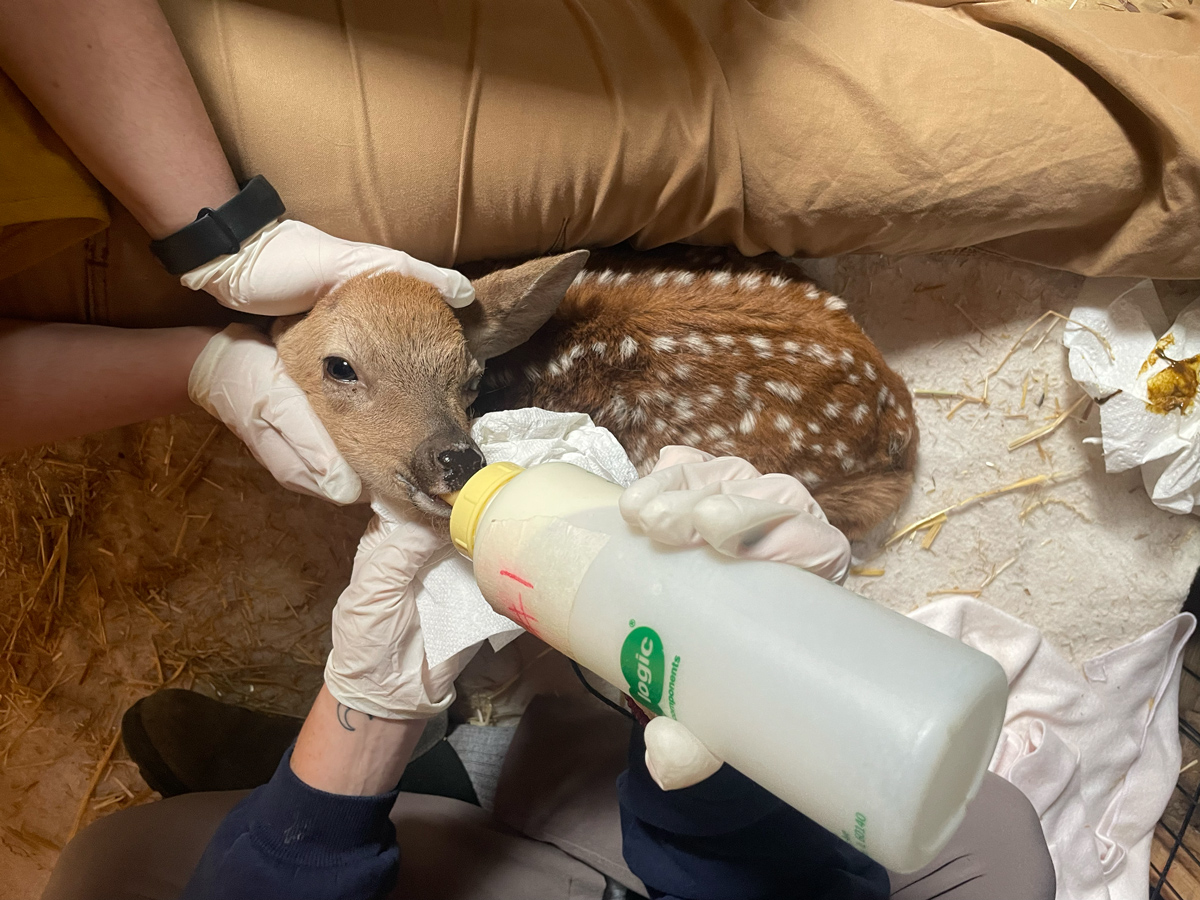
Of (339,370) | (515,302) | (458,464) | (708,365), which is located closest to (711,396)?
(708,365)

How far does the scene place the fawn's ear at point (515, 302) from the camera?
5.26 feet

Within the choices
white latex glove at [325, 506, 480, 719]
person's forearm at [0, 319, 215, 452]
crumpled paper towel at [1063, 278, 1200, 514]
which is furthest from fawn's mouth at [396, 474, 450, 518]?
crumpled paper towel at [1063, 278, 1200, 514]

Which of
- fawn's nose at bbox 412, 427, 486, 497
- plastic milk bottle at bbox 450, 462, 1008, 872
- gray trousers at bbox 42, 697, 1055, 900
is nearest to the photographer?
plastic milk bottle at bbox 450, 462, 1008, 872

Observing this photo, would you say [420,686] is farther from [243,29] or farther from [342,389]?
[243,29]

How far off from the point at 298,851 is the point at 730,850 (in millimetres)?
921

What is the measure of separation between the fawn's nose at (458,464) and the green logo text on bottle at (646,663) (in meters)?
0.52

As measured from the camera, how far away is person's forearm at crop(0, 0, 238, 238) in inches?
52.8

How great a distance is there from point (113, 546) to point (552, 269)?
1773 millimetres

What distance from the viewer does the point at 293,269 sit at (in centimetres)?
156

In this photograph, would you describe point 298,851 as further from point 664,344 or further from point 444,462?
point 664,344

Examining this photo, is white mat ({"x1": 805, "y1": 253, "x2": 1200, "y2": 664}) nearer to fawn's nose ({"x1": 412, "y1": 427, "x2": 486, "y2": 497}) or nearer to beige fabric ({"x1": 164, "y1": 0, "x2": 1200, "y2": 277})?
beige fabric ({"x1": 164, "y1": 0, "x2": 1200, "y2": 277})

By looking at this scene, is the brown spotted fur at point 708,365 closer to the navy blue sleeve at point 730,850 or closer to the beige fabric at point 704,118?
the beige fabric at point 704,118

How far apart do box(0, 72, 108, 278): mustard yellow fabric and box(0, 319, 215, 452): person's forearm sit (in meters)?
0.19

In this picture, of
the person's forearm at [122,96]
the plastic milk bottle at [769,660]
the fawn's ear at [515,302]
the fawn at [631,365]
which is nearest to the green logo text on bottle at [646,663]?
the plastic milk bottle at [769,660]
